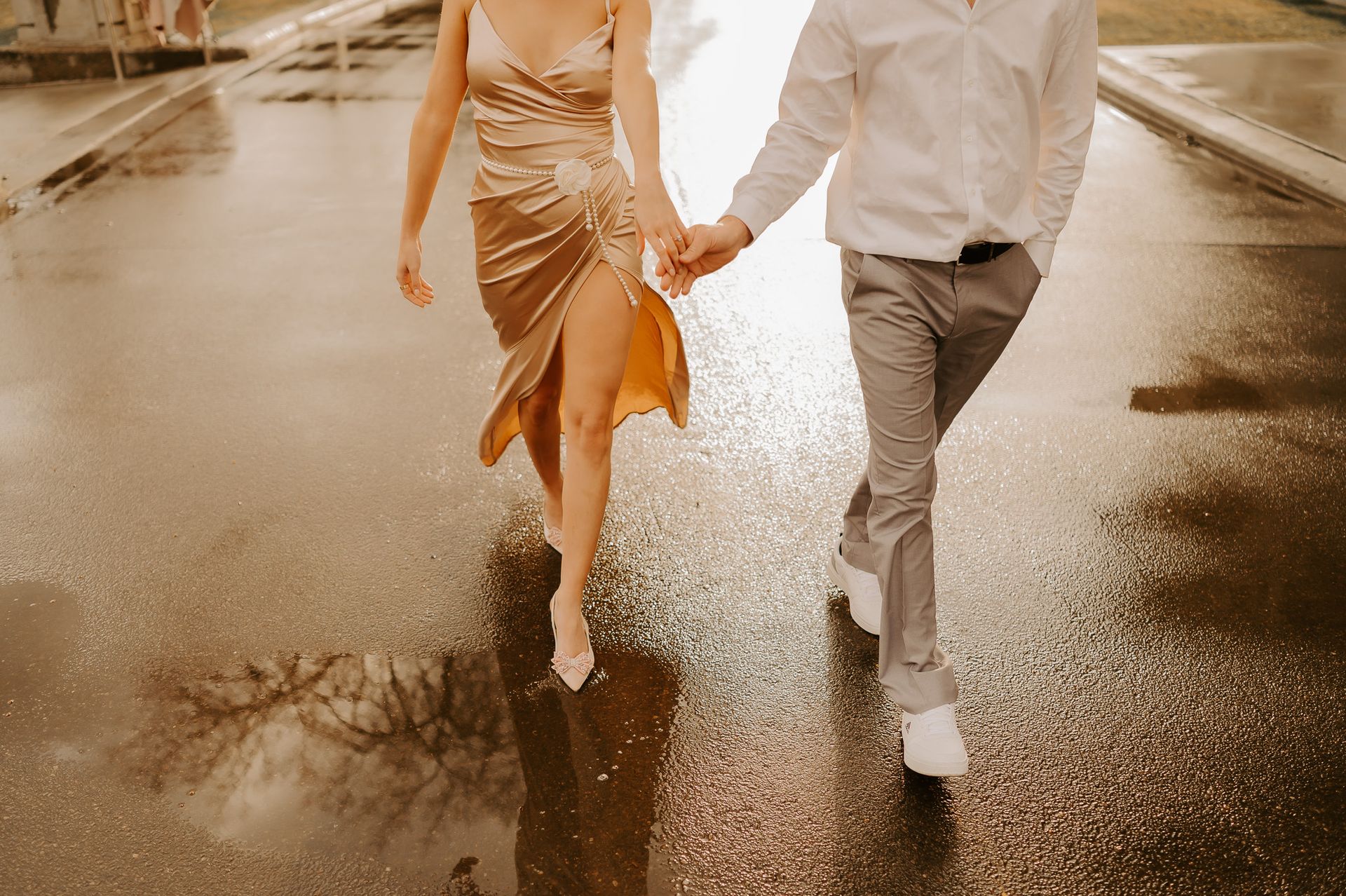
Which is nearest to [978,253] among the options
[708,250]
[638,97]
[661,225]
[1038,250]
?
[1038,250]

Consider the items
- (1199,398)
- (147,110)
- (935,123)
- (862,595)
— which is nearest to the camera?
(935,123)

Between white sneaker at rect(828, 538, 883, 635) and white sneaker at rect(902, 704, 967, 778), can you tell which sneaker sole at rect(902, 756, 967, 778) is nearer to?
white sneaker at rect(902, 704, 967, 778)

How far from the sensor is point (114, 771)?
3176mm

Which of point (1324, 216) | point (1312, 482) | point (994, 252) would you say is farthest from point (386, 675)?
point (1324, 216)

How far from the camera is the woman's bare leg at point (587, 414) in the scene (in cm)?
339

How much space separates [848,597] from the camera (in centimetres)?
396

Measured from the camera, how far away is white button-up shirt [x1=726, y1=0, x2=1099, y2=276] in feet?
9.31

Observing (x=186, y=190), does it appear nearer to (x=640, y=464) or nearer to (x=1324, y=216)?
(x=640, y=464)

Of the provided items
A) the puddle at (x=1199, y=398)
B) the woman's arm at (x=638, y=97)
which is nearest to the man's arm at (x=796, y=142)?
the woman's arm at (x=638, y=97)

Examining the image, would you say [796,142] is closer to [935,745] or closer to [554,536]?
[935,745]

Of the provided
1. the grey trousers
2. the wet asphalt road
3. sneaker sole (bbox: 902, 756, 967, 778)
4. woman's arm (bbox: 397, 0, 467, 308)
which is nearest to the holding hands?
the grey trousers

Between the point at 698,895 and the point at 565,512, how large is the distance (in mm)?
1246

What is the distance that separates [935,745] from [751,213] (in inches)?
58.6

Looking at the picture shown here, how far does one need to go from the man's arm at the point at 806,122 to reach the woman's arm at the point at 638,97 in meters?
0.25
